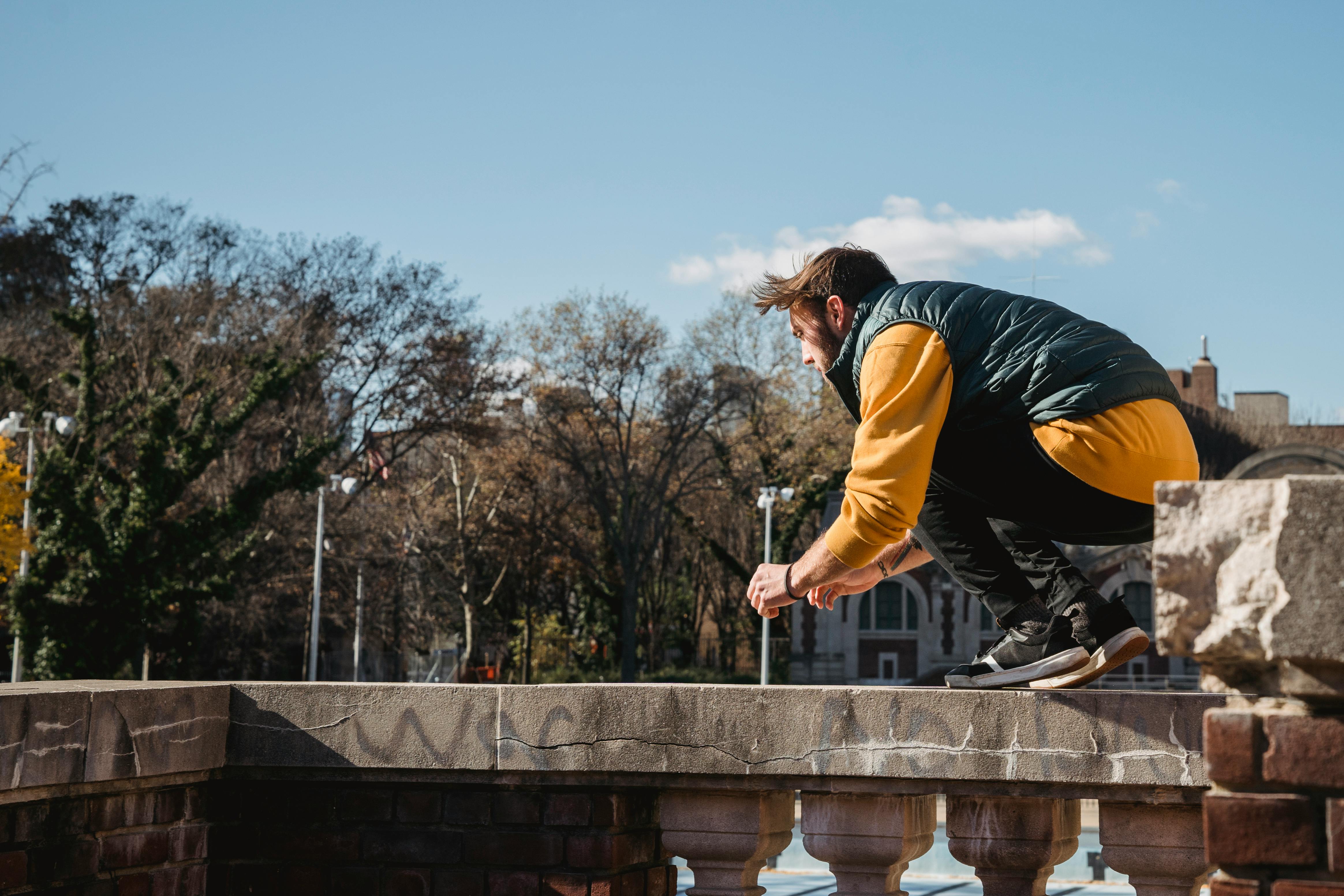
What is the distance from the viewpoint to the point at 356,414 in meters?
41.9

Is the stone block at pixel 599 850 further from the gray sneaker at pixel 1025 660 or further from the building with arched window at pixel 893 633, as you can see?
the building with arched window at pixel 893 633

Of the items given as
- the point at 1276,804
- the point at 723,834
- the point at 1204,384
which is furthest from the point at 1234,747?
the point at 1204,384

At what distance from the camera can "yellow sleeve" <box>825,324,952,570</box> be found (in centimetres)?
281

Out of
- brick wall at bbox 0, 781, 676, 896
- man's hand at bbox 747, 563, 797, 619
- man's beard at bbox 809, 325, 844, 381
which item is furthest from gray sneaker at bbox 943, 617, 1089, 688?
brick wall at bbox 0, 781, 676, 896

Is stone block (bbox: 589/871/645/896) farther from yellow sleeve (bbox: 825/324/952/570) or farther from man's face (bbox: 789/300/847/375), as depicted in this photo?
man's face (bbox: 789/300/847/375)

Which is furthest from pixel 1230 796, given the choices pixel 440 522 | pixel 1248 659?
pixel 440 522

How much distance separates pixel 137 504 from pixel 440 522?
2057cm

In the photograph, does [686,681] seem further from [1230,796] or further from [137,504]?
[1230,796]

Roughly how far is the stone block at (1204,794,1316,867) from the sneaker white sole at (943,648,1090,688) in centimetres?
127

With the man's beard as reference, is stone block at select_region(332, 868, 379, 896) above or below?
below

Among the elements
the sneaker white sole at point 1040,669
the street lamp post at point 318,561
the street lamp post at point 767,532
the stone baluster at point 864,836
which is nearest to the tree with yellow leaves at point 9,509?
the street lamp post at point 318,561

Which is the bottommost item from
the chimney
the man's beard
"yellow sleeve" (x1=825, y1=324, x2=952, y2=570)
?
"yellow sleeve" (x1=825, y1=324, x2=952, y2=570)

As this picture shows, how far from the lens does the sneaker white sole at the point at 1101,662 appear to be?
3021mm

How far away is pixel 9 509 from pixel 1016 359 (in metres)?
25.4
